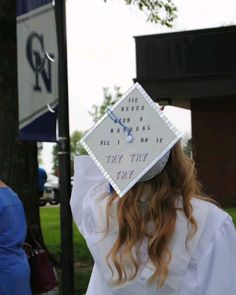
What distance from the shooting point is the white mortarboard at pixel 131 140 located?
2.36 metres

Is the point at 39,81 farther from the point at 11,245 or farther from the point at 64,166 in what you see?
the point at 11,245

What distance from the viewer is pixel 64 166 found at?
5.10m

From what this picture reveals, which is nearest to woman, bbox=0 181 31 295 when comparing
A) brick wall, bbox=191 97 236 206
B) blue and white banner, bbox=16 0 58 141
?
blue and white banner, bbox=16 0 58 141

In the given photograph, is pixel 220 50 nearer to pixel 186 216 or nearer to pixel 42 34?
pixel 42 34

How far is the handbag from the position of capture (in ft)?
17.2

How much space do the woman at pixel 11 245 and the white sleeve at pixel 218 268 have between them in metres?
2.28

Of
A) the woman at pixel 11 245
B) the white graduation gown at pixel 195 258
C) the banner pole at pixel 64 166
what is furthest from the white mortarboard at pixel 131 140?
the banner pole at pixel 64 166

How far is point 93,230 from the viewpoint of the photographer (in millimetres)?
2523

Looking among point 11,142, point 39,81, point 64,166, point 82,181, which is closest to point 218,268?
point 82,181

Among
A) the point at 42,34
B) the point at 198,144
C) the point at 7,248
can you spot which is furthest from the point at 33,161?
the point at 198,144

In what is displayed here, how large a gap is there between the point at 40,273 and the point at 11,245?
0.82 m

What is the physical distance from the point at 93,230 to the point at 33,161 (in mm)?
5057

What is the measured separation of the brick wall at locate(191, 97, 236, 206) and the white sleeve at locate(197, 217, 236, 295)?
1716cm

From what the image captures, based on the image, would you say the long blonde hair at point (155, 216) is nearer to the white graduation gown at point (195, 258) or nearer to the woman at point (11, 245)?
the white graduation gown at point (195, 258)
